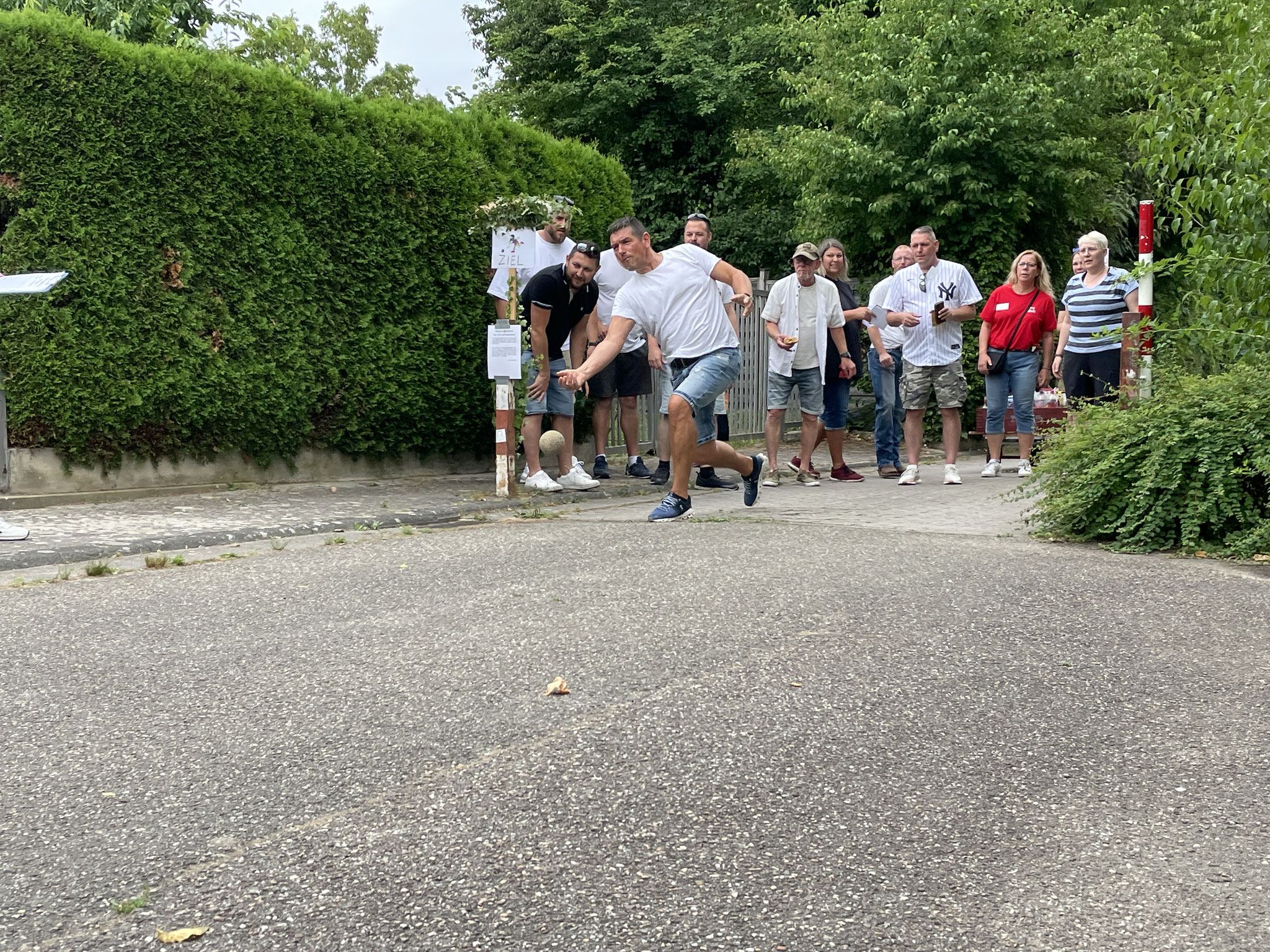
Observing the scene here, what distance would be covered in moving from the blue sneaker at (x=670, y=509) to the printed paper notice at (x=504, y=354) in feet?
7.00

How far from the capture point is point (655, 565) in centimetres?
673

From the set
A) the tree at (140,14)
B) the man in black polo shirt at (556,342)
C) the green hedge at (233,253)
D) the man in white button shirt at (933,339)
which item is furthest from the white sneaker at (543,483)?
the tree at (140,14)

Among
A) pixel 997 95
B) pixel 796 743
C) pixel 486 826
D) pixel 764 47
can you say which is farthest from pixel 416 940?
pixel 764 47

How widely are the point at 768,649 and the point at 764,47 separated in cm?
2921

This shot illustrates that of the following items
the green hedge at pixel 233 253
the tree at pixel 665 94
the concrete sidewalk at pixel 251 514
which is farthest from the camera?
the tree at pixel 665 94

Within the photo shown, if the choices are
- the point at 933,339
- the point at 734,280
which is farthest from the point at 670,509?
the point at 933,339

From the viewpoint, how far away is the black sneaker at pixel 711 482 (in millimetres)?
10875

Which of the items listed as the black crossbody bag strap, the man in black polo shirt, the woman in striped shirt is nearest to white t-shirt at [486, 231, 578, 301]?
the man in black polo shirt

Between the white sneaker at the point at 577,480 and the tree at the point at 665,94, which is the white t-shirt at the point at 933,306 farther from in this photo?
the tree at the point at 665,94

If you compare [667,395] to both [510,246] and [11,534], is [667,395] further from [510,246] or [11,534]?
[11,534]

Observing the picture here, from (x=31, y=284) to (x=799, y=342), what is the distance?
5.84 metres

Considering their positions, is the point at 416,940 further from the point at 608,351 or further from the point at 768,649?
the point at 608,351

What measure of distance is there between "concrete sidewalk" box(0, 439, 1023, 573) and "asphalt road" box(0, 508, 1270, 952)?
1.59 meters

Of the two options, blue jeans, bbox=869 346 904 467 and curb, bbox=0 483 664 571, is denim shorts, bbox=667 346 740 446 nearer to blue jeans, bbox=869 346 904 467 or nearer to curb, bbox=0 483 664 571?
curb, bbox=0 483 664 571
